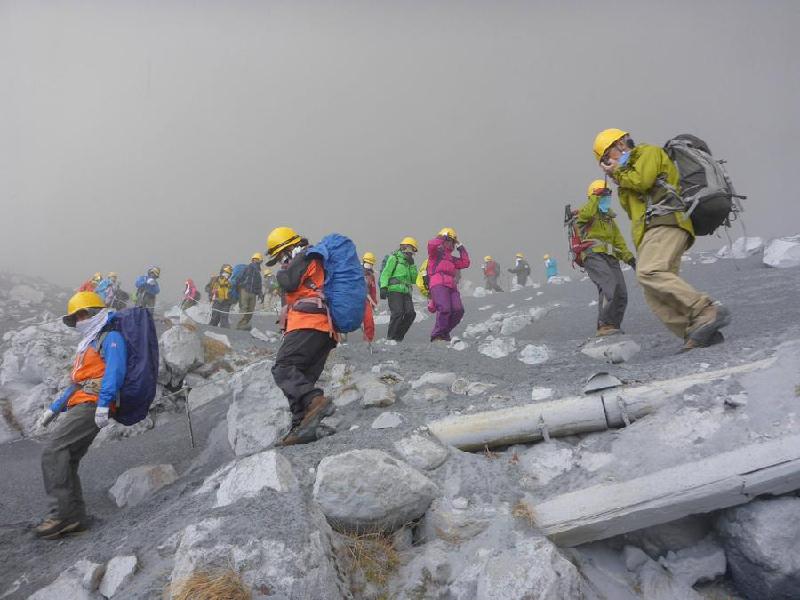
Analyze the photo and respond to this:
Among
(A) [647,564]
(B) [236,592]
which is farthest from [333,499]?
(A) [647,564]

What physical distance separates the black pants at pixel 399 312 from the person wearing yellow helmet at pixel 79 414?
596cm

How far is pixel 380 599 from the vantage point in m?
2.69

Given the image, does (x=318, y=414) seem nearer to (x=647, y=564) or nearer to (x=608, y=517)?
(x=608, y=517)

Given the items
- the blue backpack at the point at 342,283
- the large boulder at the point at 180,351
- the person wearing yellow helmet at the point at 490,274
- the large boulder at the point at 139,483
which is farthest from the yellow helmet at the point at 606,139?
the person wearing yellow helmet at the point at 490,274

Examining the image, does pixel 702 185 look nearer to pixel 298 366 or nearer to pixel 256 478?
pixel 298 366

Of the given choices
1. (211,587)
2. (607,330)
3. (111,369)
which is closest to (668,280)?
(607,330)

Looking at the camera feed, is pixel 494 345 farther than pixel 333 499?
Yes

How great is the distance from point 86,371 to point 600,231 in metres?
7.26

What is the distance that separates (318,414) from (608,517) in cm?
268

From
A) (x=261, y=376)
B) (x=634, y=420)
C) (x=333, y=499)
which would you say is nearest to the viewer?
(x=333, y=499)

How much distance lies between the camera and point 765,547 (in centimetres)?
262

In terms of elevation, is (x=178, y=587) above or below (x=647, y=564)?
above

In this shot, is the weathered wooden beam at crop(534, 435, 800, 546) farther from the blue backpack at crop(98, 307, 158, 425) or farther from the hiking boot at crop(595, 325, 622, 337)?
the blue backpack at crop(98, 307, 158, 425)

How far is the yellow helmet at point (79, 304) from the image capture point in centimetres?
495
